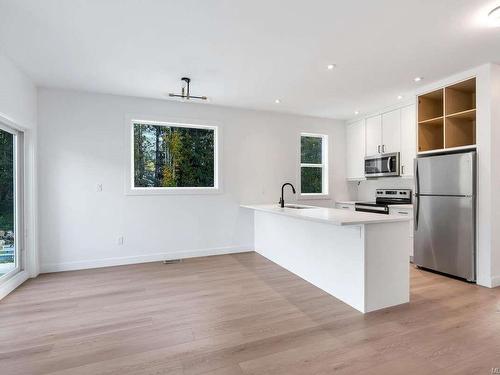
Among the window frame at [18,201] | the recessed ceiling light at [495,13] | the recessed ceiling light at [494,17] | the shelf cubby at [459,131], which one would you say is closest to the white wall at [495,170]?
the shelf cubby at [459,131]

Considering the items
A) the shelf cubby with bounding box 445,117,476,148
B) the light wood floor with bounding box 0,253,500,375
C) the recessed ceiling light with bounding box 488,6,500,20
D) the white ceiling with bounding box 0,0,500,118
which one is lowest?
the light wood floor with bounding box 0,253,500,375

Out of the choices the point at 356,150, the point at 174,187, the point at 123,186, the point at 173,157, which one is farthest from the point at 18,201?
the point at 356,150

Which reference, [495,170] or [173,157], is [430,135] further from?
[173,157]

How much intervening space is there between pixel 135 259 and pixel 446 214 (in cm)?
442

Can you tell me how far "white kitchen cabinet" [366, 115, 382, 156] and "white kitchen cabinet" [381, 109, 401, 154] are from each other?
3.6 inches

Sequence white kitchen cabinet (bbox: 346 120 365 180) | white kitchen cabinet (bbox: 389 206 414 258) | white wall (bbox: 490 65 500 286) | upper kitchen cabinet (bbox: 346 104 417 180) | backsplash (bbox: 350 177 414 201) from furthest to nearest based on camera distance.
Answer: white kitchen cabinet (bbox: 346 120 365 180) → backsplash (bbox: 350 177 414 201) → upper kitchen cabinet (bbox: 346 104 417 180) → white kitchen cabinet (bbox: 389 206 414 258) → white wall (bbox: 490 65 500 286)

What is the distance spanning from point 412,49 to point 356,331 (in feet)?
8.97

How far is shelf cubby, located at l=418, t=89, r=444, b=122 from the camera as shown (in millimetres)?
3988

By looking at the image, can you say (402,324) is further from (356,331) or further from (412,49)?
(412,49)

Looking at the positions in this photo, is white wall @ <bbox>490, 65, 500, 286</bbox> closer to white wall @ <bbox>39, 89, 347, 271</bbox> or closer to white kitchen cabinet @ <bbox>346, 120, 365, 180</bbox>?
white kitchen cabinet @ <bbox>346, 120, 365, 180</bbox>

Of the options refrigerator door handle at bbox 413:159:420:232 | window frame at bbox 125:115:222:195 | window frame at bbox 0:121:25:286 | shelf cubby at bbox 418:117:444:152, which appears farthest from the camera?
window frame at bbox 125:115:222:195

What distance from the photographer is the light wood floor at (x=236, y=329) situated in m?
1.87

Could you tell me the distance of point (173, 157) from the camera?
4.70 metres

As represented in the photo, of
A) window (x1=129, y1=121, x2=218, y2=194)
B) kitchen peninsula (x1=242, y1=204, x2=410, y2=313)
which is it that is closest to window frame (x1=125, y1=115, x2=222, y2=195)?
window (x1=129, y1=121, x2=218, y2=194)
